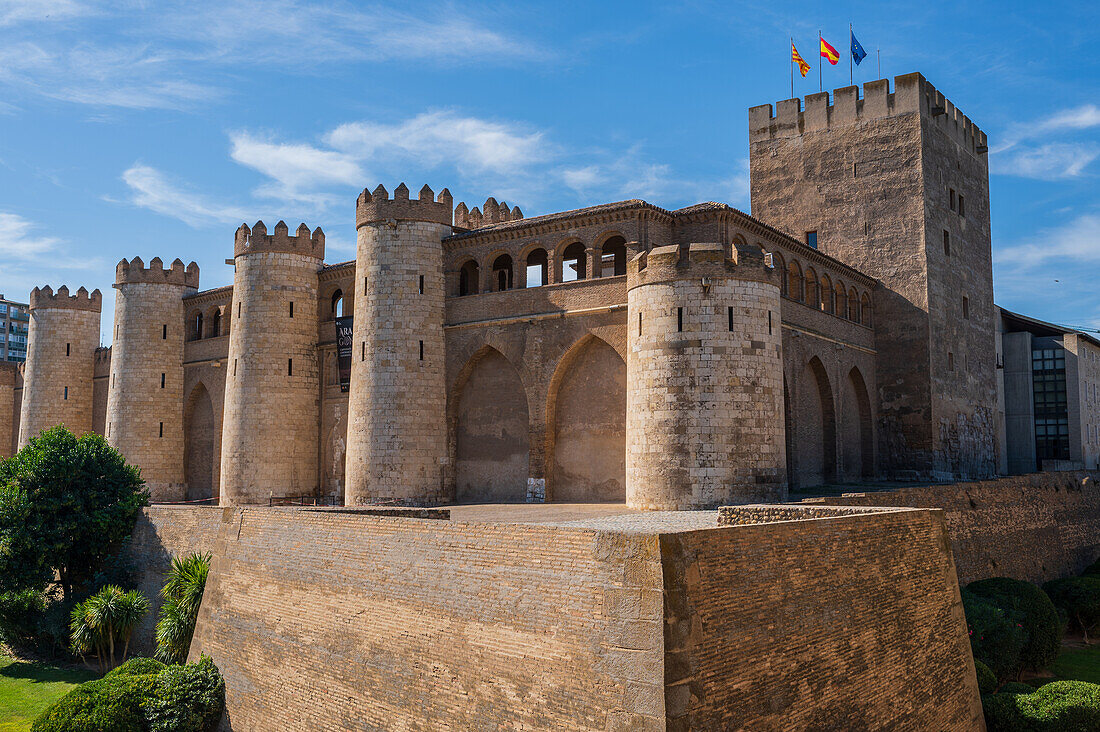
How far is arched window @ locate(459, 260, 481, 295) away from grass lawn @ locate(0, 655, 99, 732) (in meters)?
14.5

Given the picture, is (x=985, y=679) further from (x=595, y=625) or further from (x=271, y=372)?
(x=271, y=372)

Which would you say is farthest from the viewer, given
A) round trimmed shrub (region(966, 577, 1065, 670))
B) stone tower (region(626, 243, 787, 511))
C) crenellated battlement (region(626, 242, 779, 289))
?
crenellated battlement (region(626, 242, 779, 289))

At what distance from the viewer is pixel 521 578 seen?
11.5 m

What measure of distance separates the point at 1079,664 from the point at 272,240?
84.0 feet

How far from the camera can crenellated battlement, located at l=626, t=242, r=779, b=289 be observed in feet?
69.0

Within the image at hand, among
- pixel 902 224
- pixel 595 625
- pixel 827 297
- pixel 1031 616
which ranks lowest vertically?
pixel 1031 616

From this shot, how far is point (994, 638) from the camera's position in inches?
709

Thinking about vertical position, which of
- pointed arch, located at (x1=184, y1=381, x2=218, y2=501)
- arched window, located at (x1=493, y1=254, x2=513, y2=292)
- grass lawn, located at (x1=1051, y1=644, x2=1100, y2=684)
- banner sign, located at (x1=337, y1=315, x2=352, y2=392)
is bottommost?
grass lawn, located at (x1=1051, y1=644, x2=1100, y2=684)

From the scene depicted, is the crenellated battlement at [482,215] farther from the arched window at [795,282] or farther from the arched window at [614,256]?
the arched window at [795,282]

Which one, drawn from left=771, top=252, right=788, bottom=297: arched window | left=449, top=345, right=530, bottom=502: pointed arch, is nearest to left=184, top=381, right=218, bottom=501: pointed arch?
left=449, top=345, right=530, bottom=502: pointed arch

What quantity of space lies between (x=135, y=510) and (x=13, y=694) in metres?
4.82

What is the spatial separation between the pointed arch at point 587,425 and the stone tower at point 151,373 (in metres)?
17.0

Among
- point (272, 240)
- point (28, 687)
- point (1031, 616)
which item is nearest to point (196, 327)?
point (272, 240)

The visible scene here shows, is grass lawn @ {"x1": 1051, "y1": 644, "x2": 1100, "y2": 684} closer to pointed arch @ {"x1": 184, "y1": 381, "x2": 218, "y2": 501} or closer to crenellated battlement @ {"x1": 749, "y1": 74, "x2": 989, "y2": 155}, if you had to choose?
crenellated battlement @ {"x1": 749, "y1": 74, "x2": 989, "y2": 155}
